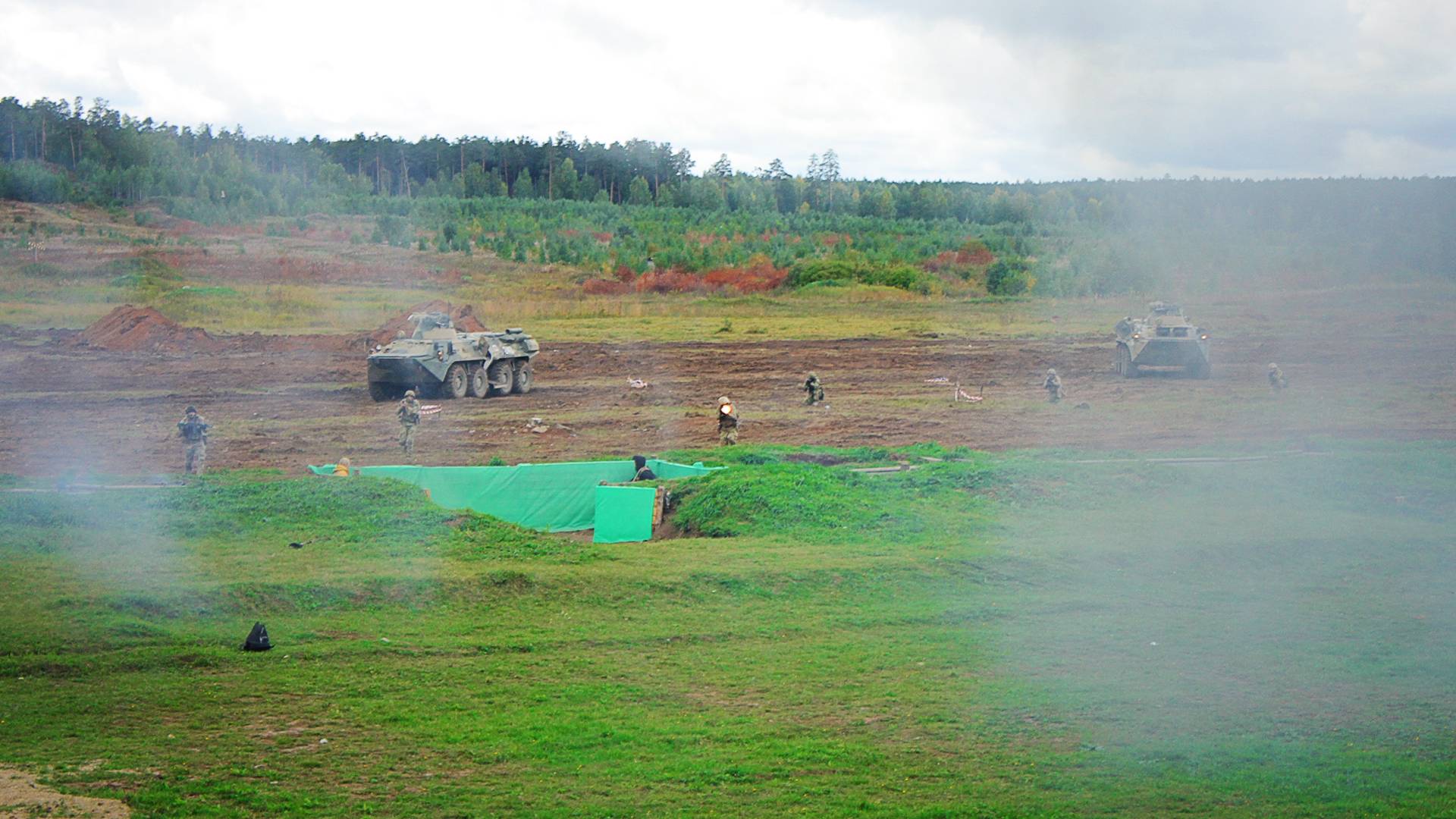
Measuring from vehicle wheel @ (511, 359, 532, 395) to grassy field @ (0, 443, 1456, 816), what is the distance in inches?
552

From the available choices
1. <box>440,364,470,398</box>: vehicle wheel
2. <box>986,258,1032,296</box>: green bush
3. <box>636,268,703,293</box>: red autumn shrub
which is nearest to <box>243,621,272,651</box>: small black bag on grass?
<box>440,364,470,398</box>: vehicle wheel

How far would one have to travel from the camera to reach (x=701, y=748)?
9.22 metres

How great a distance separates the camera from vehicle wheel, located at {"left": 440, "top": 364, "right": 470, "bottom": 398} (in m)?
31.1

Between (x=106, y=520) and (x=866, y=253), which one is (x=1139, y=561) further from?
(x=866, y=253)

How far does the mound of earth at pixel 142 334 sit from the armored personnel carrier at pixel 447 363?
36.6ft

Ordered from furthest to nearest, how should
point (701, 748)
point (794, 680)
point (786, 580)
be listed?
1. point (786, 580)
2. point (794, 680)
3. point (701, 748)

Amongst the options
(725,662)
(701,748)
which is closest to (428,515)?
(725,662)

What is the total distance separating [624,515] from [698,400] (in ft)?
43.1

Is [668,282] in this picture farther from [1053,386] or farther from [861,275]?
[1053,386]

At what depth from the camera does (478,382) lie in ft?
105

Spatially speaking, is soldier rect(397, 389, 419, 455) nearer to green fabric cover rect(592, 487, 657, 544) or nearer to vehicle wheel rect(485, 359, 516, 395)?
green fabric cover rect(592, 487, 657, 544)

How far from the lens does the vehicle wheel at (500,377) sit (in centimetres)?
3250

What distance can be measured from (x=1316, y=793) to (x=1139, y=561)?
7030 millimetres

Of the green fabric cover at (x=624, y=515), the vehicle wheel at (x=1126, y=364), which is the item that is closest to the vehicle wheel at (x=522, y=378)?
the vehicle wheel at (x=1126, y=364)
